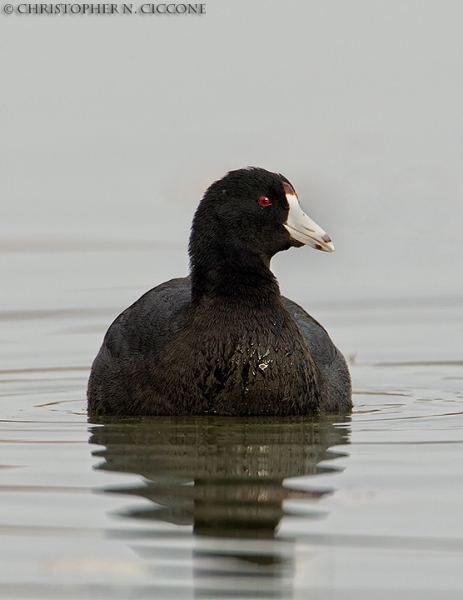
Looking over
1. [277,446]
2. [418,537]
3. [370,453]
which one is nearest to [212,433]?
[277,446]

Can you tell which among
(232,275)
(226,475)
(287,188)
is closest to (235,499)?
(226,475)

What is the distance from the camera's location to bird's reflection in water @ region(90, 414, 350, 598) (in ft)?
16.7

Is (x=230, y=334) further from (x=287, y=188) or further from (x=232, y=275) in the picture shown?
(x=287, y=188)

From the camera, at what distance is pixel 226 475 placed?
6.46 metres

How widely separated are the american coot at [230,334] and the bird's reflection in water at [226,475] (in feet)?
0.41

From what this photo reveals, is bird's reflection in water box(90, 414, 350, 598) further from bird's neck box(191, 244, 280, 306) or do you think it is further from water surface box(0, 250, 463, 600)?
bird's neck box(191, 244, 280, 306)

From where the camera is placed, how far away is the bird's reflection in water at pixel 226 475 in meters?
5.10

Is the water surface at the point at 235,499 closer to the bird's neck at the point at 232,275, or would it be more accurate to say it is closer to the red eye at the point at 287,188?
the bird's neck at the point at 232,275

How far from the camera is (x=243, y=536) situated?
5422mm

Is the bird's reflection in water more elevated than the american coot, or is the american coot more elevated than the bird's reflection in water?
the american coot

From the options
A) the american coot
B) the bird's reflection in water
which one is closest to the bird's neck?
the american coot

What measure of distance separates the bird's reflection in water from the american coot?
126 millimetres

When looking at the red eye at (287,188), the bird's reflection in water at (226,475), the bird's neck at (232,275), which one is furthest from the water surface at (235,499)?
the red eye at (287,188)

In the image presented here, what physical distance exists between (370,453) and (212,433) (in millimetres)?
924
